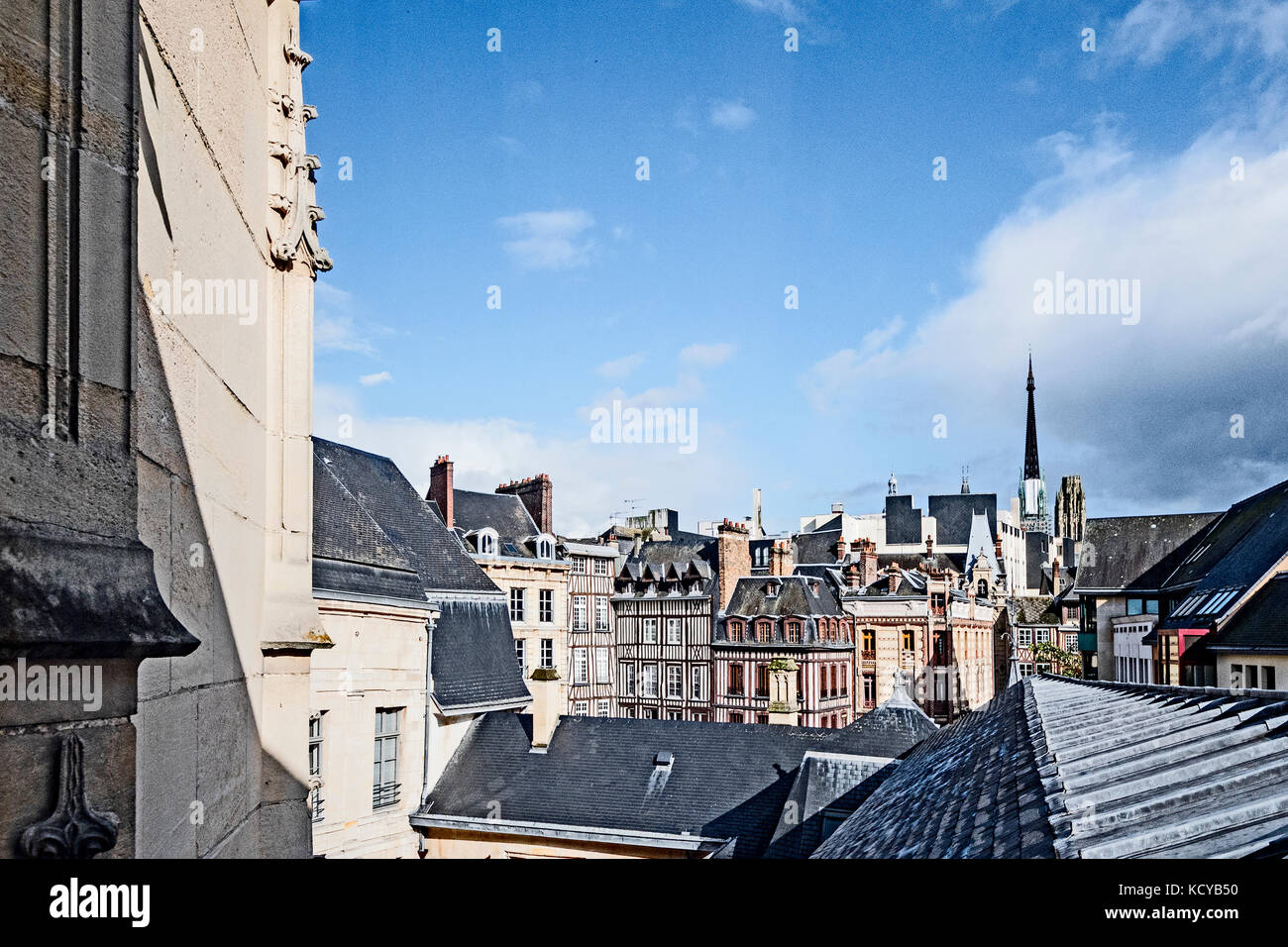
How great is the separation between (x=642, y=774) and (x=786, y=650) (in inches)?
987

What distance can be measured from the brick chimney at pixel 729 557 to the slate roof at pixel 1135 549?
15.5 m

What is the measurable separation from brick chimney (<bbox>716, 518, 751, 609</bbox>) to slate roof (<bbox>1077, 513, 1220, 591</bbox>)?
609 inches

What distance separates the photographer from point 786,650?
42.2m

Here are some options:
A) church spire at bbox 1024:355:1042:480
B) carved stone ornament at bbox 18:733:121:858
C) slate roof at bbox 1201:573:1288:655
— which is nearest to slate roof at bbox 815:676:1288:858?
carved stone ornament at bbox 18:733:121:858

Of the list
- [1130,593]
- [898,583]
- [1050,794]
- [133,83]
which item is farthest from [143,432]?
[898,583]

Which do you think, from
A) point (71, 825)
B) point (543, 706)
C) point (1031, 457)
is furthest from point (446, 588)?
point (1031, 457)

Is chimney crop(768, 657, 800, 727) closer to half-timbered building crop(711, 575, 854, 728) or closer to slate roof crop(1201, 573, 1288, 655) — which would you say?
Result: half-timbered building crop(711, 575, 854, 728)

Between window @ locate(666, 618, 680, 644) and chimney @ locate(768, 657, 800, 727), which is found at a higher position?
window @ locate(666, 618, 680, 644)

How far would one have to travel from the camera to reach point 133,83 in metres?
2.46

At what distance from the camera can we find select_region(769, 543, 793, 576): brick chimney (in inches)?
1807

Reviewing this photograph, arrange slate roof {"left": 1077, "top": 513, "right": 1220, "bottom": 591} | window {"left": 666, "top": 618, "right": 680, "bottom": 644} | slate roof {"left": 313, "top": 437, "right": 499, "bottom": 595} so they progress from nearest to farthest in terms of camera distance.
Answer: slate roof {"left": 313, "top": 437, "right": 499, "bottom": 595} < slate roof {"left": 1077, "top": 513, "right": 1220, "bottom": 591} < window {"left": 666, "top": 618, "right": 680, "bottom": 644}

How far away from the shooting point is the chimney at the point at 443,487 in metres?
35.4
